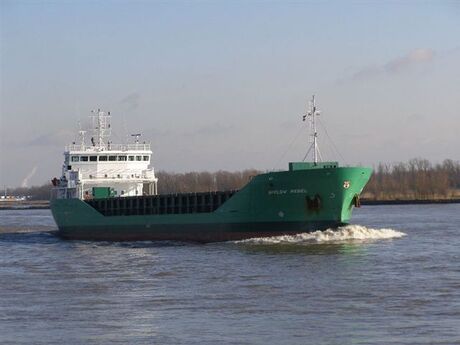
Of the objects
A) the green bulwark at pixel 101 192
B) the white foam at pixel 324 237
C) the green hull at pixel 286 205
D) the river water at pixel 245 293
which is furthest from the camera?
the green bulwark at pixel 101 192

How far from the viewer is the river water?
1603 cm

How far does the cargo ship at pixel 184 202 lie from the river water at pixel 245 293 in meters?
1.04

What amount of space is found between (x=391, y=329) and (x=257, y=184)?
21.4m

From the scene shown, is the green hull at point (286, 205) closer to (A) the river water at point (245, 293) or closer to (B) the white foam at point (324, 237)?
(B) the white foam at point (324, 237)

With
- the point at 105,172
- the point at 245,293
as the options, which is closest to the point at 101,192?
→ the point at 105,172

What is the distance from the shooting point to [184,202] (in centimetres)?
4250

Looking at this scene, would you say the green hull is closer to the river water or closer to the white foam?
the white foam

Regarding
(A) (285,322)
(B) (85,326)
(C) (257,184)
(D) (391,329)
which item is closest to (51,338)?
(B) (85,326)

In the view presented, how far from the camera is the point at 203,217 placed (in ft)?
130

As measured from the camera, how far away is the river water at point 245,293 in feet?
52.6

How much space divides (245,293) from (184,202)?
21222mm

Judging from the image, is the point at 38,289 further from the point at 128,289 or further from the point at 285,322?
the point at 285,322

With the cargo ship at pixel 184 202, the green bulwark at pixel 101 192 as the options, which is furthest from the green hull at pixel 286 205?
the green bulwark at pixel 101 192

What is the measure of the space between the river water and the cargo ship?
40.8 inches
